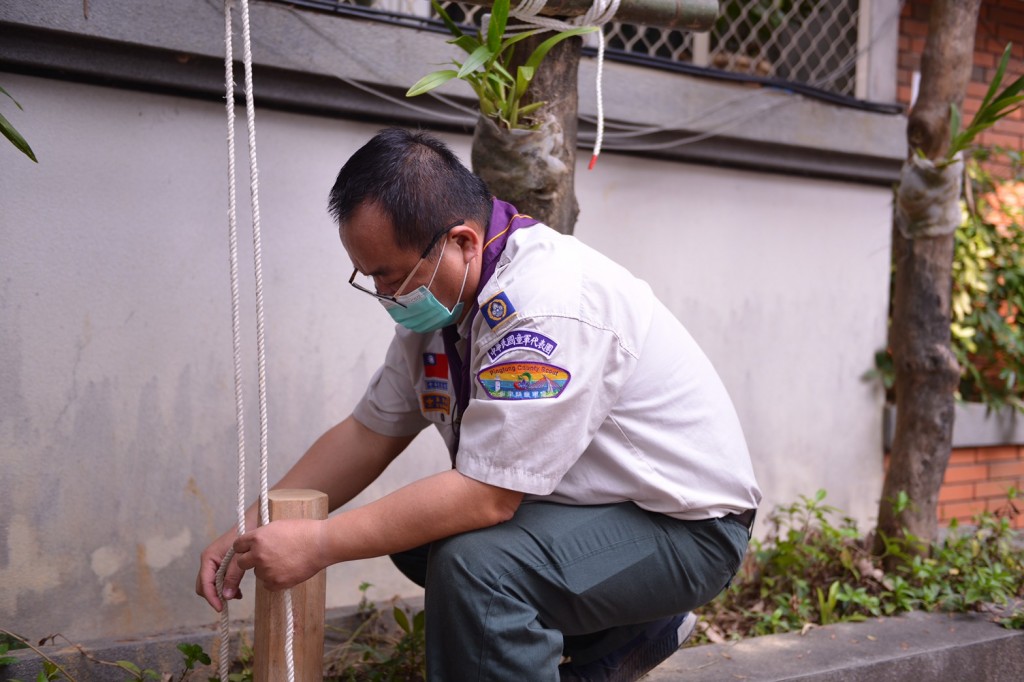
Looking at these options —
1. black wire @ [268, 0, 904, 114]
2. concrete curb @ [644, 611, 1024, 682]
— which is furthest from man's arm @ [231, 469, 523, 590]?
black wire @ [268, 0, 904, 114]

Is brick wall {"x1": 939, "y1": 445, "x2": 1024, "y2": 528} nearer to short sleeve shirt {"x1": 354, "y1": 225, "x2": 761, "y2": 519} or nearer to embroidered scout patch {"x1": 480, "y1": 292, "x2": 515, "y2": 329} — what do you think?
short sleeve shirt {"x1": 354, "y1": 225, "x2": 761, "y2": 519}

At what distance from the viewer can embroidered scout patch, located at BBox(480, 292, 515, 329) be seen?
1.95m

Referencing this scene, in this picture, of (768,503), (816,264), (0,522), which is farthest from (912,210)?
(0,522)

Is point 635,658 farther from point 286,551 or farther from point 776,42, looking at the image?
point 776,42

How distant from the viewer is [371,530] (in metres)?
1.86

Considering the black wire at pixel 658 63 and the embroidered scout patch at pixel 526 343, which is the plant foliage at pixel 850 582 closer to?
the embroidered scout patch at pixel 526 343

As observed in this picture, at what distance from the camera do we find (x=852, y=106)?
4.34 meters

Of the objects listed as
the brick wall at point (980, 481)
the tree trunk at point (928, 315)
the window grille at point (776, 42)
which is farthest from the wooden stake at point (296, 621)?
the brick wall at point (980, 481)

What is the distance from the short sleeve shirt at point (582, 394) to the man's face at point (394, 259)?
8cm

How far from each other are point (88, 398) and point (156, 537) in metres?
0.49

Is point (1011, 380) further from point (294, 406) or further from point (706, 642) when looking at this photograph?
point (294, 406)

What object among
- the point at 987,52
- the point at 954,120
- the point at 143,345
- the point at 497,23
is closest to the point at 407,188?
the point at 497,23

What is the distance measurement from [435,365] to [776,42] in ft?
10.3

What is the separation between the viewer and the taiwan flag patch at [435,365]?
7.60 ft
